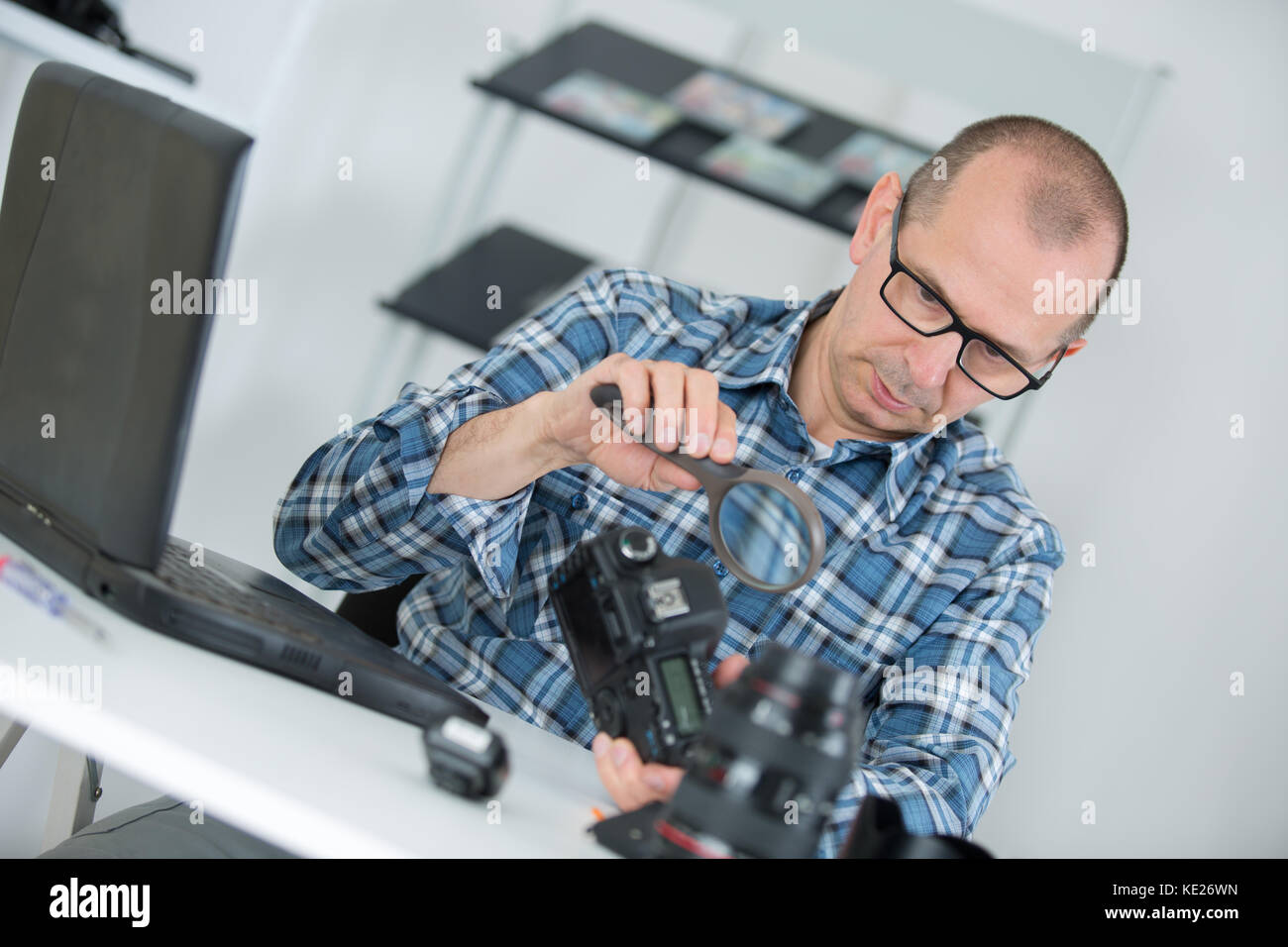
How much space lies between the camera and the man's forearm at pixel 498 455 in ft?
3.80

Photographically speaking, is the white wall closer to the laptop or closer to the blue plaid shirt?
the blue plaid shirt

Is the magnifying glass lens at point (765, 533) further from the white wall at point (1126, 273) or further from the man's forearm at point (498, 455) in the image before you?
the white wall at point (1126, 273)

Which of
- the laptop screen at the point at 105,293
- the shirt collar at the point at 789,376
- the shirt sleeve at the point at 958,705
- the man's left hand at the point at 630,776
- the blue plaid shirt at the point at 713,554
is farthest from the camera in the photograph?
the shirt collar at the point at 789,376

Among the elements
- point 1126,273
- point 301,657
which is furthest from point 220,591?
point 1126,273

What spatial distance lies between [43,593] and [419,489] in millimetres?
461

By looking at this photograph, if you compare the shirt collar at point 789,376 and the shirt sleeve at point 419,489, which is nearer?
the shirt sleeve at point 419,489

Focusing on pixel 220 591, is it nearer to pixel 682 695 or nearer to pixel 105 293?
pixel 105 293

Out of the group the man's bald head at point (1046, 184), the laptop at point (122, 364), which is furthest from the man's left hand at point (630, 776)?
the man's bald head at point (1046, 184)

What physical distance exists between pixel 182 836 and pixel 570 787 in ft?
1.43

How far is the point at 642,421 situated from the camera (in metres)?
1.01

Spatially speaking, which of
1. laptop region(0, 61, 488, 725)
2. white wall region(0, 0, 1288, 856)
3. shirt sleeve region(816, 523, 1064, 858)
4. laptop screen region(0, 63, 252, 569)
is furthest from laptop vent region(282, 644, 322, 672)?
white wall region(0, 0, 1288, 856)

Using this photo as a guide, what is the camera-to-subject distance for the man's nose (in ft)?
4.31

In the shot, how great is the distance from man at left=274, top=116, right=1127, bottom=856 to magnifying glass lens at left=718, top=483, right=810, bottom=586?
0.44 feet

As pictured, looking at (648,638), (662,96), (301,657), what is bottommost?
(301,657)
